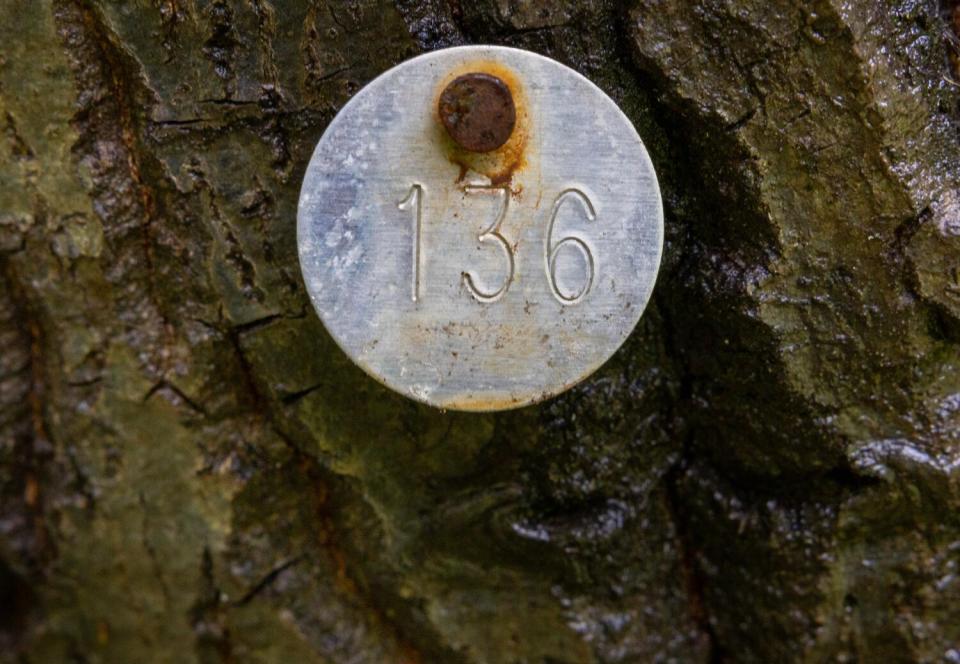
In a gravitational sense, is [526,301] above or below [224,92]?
below

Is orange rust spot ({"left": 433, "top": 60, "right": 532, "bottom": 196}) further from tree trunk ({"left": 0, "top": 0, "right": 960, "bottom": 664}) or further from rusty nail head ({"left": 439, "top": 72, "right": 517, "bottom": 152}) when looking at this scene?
tree trunk ({"left": 0, "top": 0, "right": 960, "bottom": 664})

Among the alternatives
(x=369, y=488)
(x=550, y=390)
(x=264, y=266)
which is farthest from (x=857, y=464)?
(x=264, y=266)

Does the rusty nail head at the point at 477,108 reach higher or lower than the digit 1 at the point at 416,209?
higher

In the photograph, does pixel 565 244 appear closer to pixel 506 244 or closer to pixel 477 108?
pixel 506 244

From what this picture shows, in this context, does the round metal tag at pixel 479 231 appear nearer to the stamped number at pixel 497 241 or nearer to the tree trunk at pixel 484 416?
the stamped number at pixel 497 241

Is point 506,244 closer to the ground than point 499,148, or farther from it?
closer to the ground

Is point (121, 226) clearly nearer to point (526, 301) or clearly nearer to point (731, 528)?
point (526, 301)

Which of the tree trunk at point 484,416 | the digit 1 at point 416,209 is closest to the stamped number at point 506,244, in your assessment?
the digit 1 at point 416,209

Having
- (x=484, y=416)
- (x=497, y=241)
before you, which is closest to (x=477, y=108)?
(x=497, y=241)
